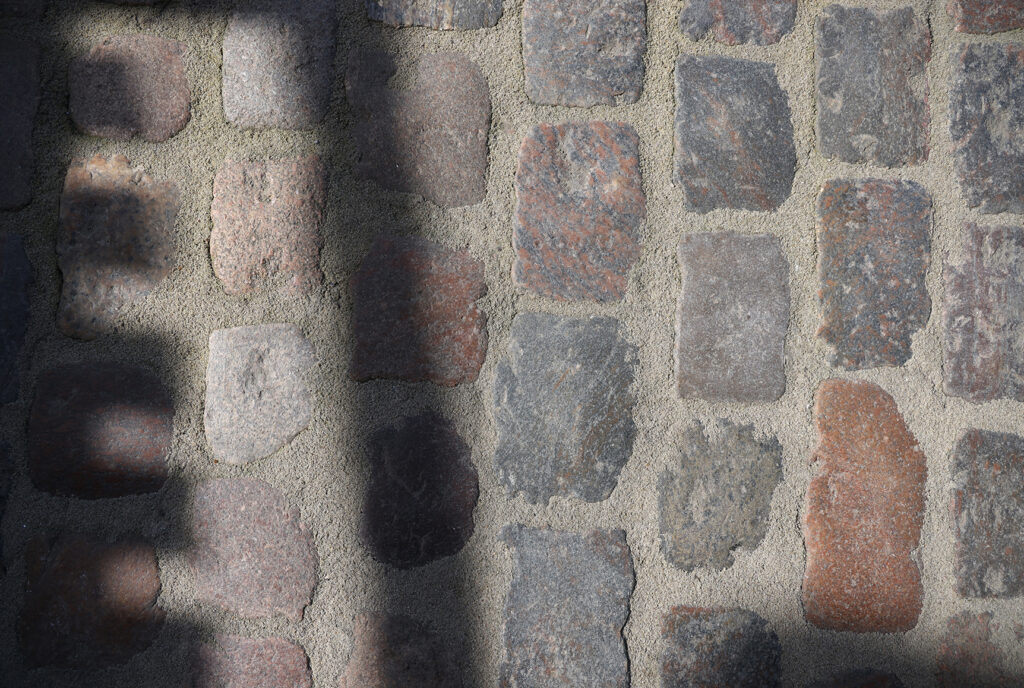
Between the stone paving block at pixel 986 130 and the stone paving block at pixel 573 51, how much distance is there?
1.54 ft

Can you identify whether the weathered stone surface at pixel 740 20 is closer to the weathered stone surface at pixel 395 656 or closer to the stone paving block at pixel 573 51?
the stone paving block at pixel 573 51

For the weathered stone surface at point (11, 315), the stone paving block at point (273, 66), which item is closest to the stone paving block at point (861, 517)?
the stone paving block at point (273, 66)

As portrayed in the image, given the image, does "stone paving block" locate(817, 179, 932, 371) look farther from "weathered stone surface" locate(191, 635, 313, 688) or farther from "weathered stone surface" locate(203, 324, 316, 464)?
"weathered stone surface" locate(191, 635, 313, 688)

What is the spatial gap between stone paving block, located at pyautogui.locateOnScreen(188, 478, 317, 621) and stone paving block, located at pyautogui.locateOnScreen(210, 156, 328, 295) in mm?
254

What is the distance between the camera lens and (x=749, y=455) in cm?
98

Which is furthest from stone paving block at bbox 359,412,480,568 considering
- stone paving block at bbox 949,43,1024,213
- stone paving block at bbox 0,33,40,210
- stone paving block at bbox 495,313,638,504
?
stone paving block at bbox 949,43,1024,213

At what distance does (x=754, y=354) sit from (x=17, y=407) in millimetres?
931

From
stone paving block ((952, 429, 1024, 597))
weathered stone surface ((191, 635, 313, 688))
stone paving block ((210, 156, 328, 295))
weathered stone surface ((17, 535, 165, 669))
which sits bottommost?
weathered stone surface ((191, 635, 313, 688))

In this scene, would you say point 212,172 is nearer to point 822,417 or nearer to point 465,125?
point 465,125

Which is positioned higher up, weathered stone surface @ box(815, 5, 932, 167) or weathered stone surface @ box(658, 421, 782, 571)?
weathered stone surface @ box(815, 5, 932, 167)

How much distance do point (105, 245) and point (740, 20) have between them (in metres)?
0.86

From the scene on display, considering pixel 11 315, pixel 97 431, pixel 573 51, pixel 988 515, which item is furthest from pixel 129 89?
pixel 988 515

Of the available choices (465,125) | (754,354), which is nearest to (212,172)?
(465,125)

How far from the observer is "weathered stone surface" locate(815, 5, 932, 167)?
100 centimetres
